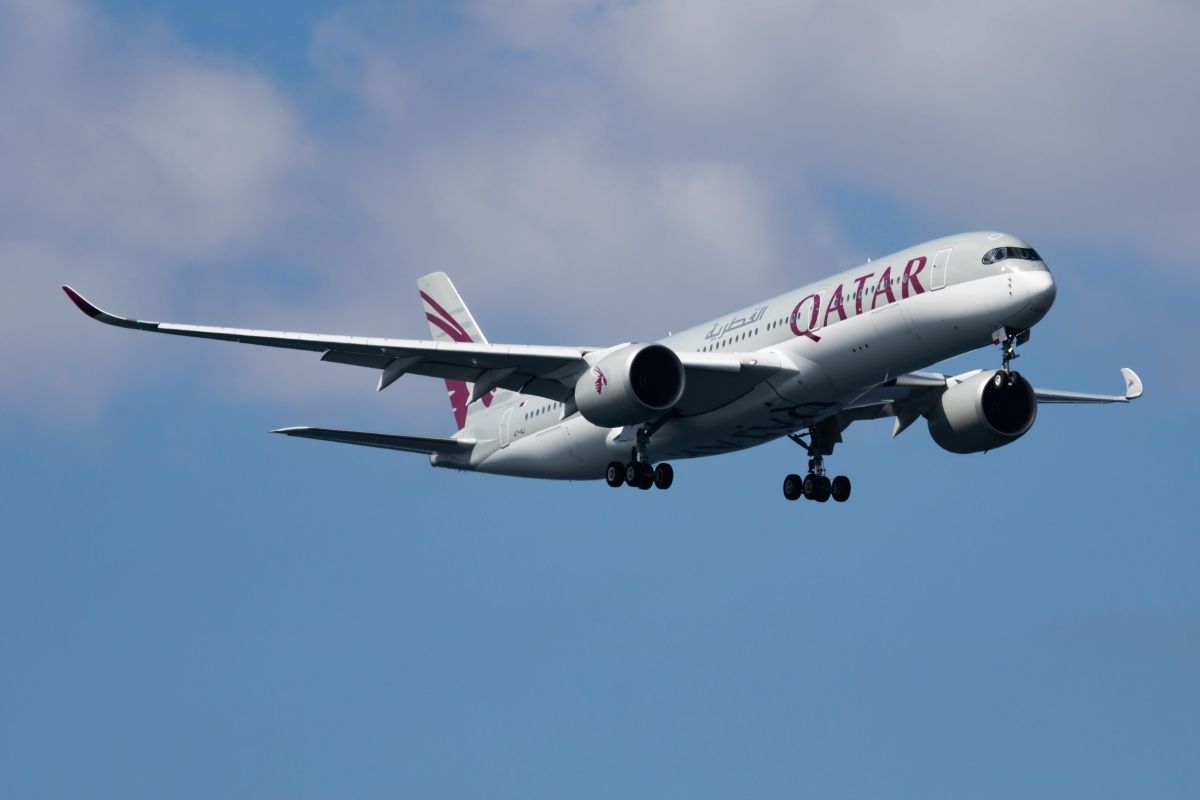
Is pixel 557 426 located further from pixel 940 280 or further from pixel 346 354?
pixel 940 280

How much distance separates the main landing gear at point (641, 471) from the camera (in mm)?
49219

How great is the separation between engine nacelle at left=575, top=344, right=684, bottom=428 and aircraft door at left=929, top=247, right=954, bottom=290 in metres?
6.36

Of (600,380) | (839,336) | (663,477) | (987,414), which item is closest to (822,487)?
(663,477)

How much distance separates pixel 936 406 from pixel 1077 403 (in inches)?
312

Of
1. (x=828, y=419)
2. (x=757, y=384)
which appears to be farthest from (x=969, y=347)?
(x=828, y=419)

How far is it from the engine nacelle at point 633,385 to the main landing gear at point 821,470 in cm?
667

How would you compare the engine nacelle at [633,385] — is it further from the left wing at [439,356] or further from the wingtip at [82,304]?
the wingtip at [82,304]

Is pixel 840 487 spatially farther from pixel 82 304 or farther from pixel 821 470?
pixel 82 304

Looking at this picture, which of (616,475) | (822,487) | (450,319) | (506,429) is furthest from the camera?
(450,319)

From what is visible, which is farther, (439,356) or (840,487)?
(840,487)

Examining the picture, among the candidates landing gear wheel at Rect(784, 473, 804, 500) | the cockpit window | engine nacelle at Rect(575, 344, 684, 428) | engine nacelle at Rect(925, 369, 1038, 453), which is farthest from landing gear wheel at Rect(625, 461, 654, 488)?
the cockpit window

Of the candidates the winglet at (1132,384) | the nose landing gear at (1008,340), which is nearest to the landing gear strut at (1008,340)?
the nose landing gear at (1008,340)

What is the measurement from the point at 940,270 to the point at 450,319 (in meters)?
21.5

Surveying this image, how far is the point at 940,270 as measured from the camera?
142 feet
